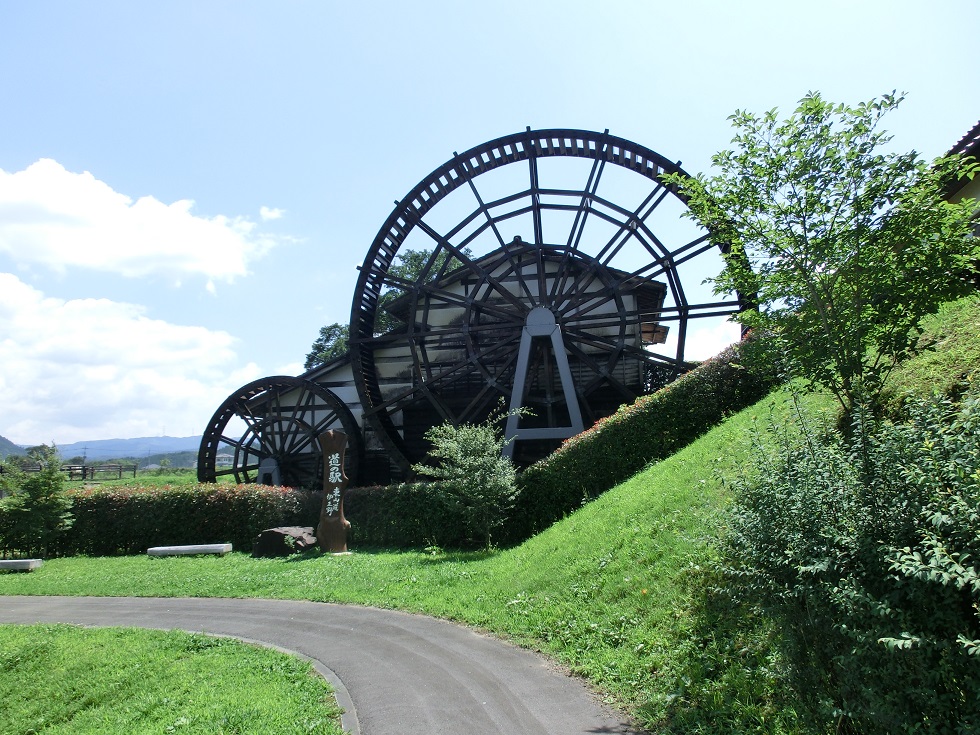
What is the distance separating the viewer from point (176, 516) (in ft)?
60.6

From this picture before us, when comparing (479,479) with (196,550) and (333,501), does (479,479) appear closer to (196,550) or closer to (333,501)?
(333,501)

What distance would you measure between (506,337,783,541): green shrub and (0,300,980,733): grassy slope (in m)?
1.25

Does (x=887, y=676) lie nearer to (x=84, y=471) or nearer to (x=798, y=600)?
(x=798, y=600)

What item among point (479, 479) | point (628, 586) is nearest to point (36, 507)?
point (479, 479)

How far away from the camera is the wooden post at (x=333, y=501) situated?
15164mm

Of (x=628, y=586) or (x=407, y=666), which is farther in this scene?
(x=628, y=586)

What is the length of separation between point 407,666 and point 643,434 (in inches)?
305

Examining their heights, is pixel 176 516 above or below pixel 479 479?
below

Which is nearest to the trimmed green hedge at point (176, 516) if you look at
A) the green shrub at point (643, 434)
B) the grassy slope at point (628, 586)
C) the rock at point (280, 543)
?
the rock at point (280, 543)

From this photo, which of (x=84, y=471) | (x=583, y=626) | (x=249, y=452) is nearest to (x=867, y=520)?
(x=583, y=626)

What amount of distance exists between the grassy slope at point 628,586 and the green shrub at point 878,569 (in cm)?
66

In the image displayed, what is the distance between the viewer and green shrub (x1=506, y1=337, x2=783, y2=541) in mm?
13086

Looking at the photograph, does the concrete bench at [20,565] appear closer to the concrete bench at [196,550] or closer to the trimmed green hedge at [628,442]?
the concrete bench at [196,550]

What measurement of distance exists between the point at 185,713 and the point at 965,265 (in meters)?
8.25
